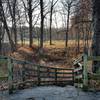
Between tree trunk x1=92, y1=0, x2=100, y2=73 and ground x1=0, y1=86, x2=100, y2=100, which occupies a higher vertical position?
tree trunk x1=92, y1=0, x2=100, y2=73

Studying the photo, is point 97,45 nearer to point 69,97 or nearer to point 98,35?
point 98,35

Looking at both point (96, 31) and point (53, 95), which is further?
point (96, 31)

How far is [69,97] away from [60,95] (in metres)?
0.35

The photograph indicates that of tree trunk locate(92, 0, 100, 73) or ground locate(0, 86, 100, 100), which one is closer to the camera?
ground locate(0, 86, 100, 100)

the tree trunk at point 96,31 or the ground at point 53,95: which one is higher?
the tree trunk at point 96,31

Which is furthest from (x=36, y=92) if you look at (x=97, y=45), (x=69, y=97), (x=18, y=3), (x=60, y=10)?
(x=60, y=10)

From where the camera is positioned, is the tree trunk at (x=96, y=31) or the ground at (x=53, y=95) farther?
the tree trunk at (x=96, y=31)

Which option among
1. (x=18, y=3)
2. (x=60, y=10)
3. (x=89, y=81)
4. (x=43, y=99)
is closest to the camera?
(x=43, y=99)

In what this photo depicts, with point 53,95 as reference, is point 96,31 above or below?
above

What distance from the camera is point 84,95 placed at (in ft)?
21.3

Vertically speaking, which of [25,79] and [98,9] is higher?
[98,9]

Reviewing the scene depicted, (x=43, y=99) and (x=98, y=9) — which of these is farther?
(x=98, y=9)

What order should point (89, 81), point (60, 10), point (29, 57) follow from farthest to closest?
point (60, 10), point (29, 57), point (89, 81)

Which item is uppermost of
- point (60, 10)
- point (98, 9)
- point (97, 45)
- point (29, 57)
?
point (60, 10)
